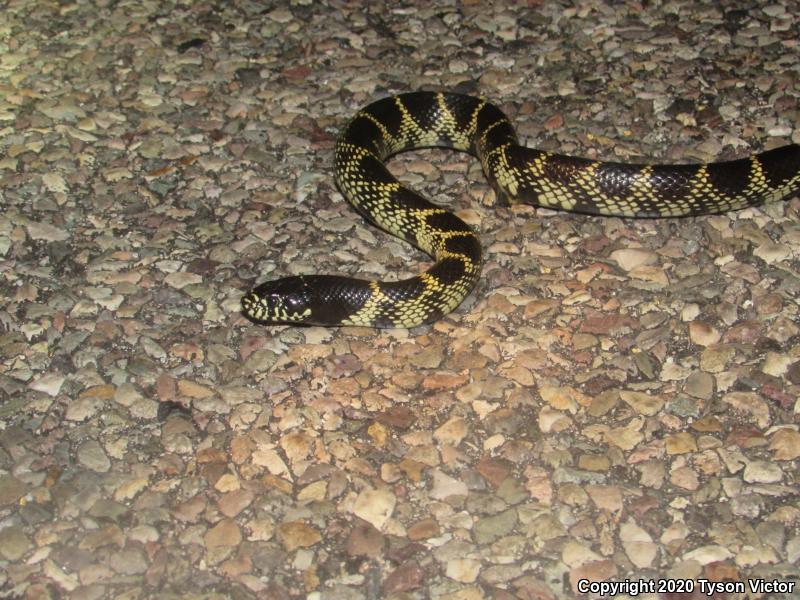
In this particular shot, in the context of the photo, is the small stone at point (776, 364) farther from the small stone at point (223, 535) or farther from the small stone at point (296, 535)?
the small stone at point (223, 535)

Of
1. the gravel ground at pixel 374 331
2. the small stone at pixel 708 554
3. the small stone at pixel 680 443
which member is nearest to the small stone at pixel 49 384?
the gravel ground at pixel 374 331

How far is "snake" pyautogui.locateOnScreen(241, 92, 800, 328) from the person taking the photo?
6.11m

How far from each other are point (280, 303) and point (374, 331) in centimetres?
68

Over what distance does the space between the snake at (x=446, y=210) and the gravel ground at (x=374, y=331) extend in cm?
16

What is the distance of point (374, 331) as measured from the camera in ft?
20.3

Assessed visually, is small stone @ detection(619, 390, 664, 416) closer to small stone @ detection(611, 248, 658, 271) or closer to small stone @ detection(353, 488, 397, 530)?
small stone @ detection(611, 248, 658, 271)

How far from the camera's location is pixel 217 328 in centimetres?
617

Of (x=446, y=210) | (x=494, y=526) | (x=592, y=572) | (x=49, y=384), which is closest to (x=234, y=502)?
(x=494, y=526)

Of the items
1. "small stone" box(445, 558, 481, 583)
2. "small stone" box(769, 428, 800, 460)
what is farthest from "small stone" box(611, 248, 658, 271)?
"small stone" box(445, 558, 481, 583)

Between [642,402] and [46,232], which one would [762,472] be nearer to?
[642,402]

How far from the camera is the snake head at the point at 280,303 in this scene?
6078 millimetres

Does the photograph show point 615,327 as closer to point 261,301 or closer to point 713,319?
point 713,319

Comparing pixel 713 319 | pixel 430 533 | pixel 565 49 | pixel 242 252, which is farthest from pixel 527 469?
pixel 565 49

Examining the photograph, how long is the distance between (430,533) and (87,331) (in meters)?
2.86
